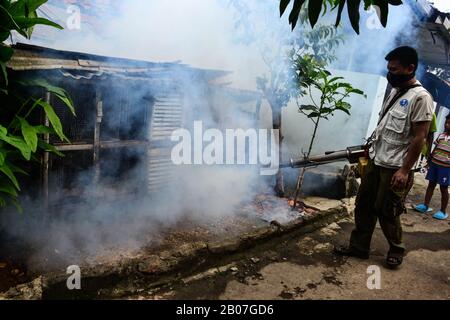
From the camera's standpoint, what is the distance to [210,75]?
584 cm

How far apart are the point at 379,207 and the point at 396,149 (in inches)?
29.4

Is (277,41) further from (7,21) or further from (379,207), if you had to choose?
(7,21)

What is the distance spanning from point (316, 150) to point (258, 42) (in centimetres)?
376

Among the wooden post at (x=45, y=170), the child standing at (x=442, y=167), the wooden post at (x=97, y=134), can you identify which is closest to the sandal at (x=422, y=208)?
the child standing at (x=442, y=167)

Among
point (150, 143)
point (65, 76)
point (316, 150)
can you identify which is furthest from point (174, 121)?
point (316, 150)

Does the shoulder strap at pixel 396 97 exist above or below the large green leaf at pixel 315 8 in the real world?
below

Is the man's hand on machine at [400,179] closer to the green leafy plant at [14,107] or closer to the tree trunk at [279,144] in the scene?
the tree trunk at [279,144]

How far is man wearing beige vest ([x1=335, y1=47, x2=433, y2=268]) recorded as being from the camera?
12.2ft

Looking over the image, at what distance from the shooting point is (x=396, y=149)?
3.93 m

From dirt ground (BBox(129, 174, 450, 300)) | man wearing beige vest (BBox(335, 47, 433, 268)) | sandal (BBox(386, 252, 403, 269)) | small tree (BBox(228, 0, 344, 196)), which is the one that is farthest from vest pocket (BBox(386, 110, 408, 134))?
small tree (BBox(228, 0, 344, 196))

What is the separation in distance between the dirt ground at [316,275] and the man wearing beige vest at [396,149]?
41 centimetres

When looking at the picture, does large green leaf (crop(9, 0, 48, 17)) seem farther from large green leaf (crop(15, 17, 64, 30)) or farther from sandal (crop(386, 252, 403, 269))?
A: sandal (crop(386, 252, 403, 269))

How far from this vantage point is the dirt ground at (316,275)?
11.8 feet
